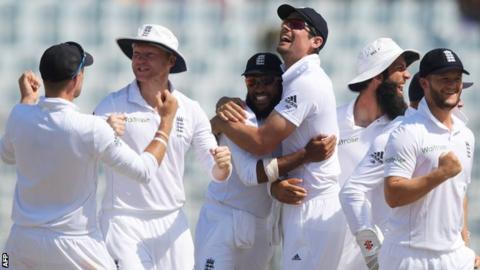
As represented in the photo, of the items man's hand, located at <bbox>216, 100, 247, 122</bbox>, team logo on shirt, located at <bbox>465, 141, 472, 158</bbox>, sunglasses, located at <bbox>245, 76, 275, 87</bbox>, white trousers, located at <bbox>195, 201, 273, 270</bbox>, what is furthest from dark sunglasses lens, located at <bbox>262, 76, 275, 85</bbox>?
team logo on shirt, located at <bbox>465, 141, 472, 158</bbox>

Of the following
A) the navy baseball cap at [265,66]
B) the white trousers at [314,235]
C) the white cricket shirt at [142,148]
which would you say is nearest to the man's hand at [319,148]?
the white trousers at [314,235]

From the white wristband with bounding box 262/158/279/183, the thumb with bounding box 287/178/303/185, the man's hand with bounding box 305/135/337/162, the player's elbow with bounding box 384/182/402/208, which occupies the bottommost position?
the thumb with bounding box 287/178/303/185

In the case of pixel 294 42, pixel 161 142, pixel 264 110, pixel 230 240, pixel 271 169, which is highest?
pixel 294 42

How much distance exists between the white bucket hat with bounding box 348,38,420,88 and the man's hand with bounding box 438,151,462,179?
63.0 inches

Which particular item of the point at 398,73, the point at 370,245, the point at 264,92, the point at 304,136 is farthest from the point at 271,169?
the point at 398,73

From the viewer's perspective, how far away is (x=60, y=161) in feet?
20.9

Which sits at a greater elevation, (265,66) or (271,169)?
(265,66)

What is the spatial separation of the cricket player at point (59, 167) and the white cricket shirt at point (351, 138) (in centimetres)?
188

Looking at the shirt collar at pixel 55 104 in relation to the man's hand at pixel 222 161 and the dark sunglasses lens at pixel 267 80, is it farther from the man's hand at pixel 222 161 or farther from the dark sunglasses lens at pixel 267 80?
the dark sunglasses lens at pixel 267 80

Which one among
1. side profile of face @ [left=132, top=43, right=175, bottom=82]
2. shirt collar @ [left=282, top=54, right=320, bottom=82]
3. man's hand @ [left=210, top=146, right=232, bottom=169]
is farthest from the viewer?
shirt collar @ [left=282, top=54, right=320, bottom=82]

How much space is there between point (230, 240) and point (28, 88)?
1703 mm

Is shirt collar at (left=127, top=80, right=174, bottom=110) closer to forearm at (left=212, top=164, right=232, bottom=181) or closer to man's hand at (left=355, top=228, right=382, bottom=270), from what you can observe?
forearm at (left=212, top=164, right=232, bottom=181)

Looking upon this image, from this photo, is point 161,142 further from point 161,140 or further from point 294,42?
point 294,42

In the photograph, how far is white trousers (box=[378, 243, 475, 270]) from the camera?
675 centimetres
